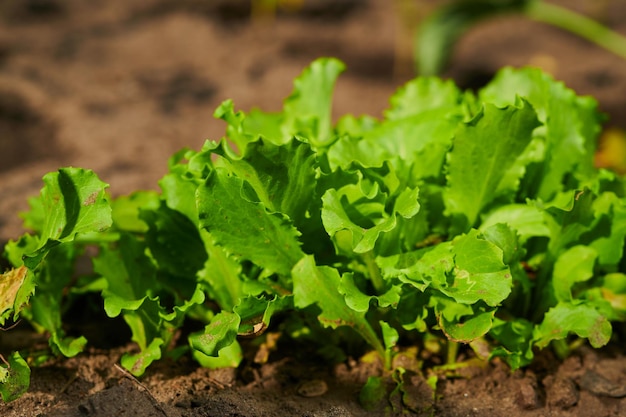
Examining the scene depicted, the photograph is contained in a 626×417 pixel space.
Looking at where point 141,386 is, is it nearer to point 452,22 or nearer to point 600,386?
point 600,386

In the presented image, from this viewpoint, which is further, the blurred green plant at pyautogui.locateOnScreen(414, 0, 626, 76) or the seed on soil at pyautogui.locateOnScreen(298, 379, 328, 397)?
the blurred green plant at pyautogui.locateOnScreen(414, 0, 626, 76)

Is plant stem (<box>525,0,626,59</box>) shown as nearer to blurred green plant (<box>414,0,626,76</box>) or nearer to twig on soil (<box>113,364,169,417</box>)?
blurred green plant (<box>414,0,626,76</box>)

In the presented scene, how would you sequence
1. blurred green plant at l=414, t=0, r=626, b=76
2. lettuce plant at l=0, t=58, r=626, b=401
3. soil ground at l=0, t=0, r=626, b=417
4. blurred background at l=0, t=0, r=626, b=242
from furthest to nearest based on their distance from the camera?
blurred green plant at l=414, t=0, r=626, b=76 → blurred background at l=0, t=0, r=626, b=242 → soil ground at l=0, t=0, r=626, b=417 → lettuce plant at l=0, t=58, r=626, b=401

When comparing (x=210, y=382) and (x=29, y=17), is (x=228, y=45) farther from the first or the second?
(x=210, y=382)

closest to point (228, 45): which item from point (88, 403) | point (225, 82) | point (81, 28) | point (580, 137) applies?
point (225, 82)

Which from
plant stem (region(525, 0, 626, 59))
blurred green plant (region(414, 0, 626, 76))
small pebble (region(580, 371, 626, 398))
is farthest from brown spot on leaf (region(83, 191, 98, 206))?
plant stem (region(525, 0, 626, 59))

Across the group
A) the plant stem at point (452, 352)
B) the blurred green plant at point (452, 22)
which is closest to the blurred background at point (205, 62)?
the blurred green plant at point (452, 22)
